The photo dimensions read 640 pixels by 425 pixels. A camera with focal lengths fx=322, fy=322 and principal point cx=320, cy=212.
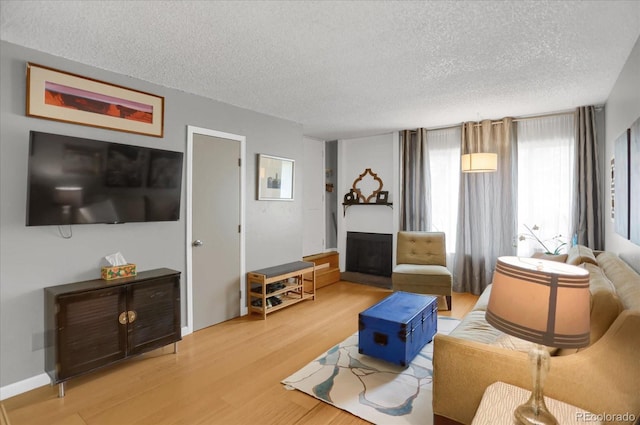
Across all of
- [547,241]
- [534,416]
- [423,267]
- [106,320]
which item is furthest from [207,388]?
[547,241]

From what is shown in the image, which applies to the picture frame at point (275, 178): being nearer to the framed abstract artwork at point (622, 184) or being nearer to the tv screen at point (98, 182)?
the tv screen at point (98, 182)

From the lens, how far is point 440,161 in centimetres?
511

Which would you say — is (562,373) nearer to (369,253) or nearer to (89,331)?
(89,331)

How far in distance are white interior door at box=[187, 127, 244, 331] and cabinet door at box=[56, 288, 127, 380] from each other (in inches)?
36.4

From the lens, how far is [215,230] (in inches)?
147

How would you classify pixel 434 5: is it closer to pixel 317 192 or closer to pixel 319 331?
pixel 319 331

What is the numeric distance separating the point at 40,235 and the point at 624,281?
3.94m

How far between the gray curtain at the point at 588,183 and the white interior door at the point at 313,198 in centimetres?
382

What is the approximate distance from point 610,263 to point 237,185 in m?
3.60

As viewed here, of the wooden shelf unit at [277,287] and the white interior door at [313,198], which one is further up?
the white interior door at [313,198]

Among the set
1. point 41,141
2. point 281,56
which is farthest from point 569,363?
point 41,141

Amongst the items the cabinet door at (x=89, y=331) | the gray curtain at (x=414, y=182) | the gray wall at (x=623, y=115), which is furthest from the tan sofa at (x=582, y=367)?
the gray curtain at (x=414, y=182)

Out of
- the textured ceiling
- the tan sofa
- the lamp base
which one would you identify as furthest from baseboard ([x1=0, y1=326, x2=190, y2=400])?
the lamp base

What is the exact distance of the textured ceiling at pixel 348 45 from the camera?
1.96 metres
